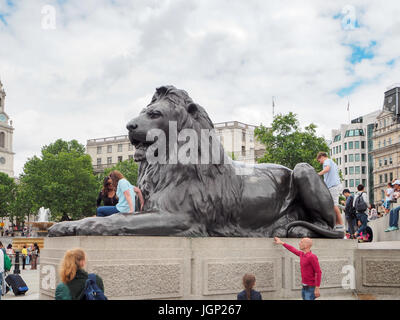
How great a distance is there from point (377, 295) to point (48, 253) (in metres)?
5.42

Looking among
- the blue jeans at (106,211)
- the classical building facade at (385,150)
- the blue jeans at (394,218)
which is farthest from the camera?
the classical building facade at (385,150)

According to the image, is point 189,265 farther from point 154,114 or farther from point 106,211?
point 154,114

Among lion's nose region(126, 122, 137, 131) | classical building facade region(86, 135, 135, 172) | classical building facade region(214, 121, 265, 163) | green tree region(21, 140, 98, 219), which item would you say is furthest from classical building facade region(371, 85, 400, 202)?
lion's nose region(126, 122, 137, 131)

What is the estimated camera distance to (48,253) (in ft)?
23.2

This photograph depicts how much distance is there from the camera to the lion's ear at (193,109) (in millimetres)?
8016

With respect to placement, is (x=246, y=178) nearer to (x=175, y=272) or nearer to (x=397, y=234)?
(x=175, y=272)

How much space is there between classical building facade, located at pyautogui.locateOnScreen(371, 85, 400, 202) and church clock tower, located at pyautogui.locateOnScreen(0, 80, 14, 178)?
250ft

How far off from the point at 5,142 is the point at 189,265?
114 m

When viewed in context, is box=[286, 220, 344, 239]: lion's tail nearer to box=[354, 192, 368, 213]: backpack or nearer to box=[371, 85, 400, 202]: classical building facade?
box=[354, 192, 368, 213]: backpack

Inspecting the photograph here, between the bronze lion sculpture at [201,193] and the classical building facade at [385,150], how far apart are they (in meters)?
82.2

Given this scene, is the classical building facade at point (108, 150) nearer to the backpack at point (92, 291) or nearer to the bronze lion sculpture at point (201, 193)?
the bronze lion sculpture at point (201, 193)

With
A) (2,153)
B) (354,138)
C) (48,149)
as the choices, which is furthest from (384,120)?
(2,153)

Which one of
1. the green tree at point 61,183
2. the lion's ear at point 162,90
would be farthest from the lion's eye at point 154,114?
the green tree at point 61,183

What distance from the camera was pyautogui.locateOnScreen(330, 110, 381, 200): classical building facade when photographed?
10712cm
